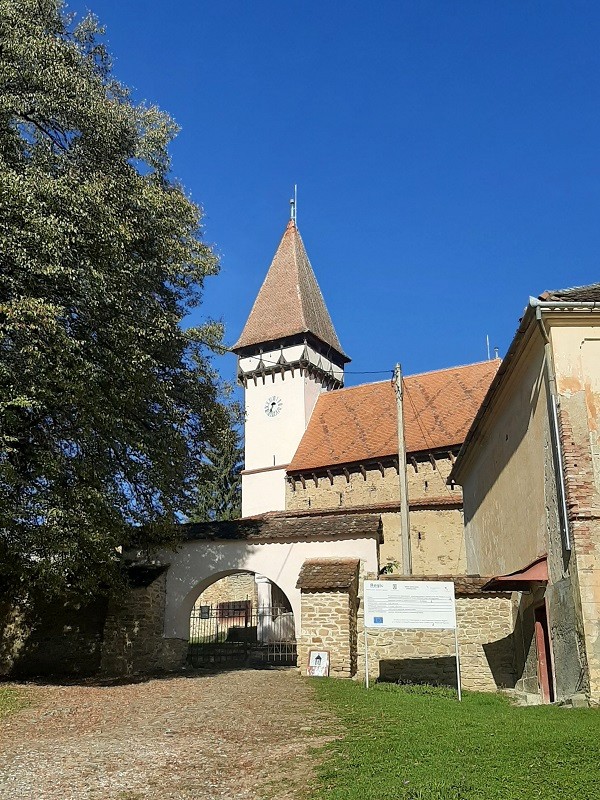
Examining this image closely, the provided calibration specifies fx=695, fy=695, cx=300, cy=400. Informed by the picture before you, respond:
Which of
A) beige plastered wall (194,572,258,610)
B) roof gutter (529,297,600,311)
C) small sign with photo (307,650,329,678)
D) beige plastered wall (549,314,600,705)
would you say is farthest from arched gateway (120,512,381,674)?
beige plastered wall (194,572,258,610)

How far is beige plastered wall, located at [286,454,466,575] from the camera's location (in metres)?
27.9

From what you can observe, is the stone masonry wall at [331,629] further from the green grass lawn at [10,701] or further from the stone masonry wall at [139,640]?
the green grass lawn at [10,701]

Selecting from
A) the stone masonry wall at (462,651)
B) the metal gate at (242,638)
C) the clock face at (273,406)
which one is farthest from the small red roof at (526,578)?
the clock face at (273,406)

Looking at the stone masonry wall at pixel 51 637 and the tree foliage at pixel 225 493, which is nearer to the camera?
the stone masonry wall at pixel 51 637

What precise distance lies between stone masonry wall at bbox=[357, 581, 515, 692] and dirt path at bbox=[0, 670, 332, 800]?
3.25 metres

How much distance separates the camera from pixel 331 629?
15039mm

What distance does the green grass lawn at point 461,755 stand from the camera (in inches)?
206

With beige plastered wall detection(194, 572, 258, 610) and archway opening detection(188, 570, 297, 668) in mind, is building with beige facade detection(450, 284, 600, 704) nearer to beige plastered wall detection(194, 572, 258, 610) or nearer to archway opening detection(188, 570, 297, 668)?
archway opening detection(188, 570, 297, 668)

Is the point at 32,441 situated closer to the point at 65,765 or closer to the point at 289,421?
the point at 65,765

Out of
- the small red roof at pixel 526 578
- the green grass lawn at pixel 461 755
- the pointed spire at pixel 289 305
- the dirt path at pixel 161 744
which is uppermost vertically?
the pointed spire at pixel 289 305

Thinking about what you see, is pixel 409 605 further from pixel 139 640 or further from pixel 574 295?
pixel 139 640

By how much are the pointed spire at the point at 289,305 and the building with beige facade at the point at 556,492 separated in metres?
27.1

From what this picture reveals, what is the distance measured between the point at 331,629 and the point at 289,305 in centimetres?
2890

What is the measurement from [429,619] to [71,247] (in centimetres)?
903
